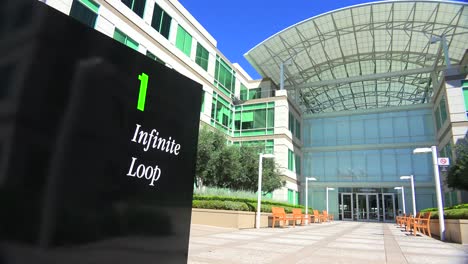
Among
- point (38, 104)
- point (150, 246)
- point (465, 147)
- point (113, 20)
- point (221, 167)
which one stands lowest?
point (150, 246)

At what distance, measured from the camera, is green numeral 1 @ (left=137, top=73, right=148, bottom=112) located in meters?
1.98

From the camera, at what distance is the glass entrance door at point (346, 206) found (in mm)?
37375

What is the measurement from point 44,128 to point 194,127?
1064mm

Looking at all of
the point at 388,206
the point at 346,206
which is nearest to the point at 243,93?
the point at 346,206

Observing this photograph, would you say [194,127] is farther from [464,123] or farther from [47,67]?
[464,123]

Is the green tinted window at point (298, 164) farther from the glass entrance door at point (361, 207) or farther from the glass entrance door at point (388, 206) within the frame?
the glass entrance door at point (388, 206)

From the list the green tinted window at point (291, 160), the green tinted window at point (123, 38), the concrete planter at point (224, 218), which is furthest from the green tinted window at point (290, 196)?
the green tinted window at point (123, 38)

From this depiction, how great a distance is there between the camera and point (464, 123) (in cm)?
2452

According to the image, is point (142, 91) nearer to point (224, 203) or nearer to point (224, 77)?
point (224, 203)

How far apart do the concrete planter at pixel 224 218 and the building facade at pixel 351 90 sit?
13554mm

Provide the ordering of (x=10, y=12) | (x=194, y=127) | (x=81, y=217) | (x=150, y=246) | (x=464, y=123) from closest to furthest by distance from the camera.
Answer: (x=10, y=12) < (x=81, y=217) < (x=150, y=246) < (x=194, y=127) < (x=464, y=123)

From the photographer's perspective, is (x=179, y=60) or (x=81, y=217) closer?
(x=81, y=217)

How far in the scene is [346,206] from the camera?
37.6 meters

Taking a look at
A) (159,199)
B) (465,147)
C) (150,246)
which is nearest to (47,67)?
(159,199)
